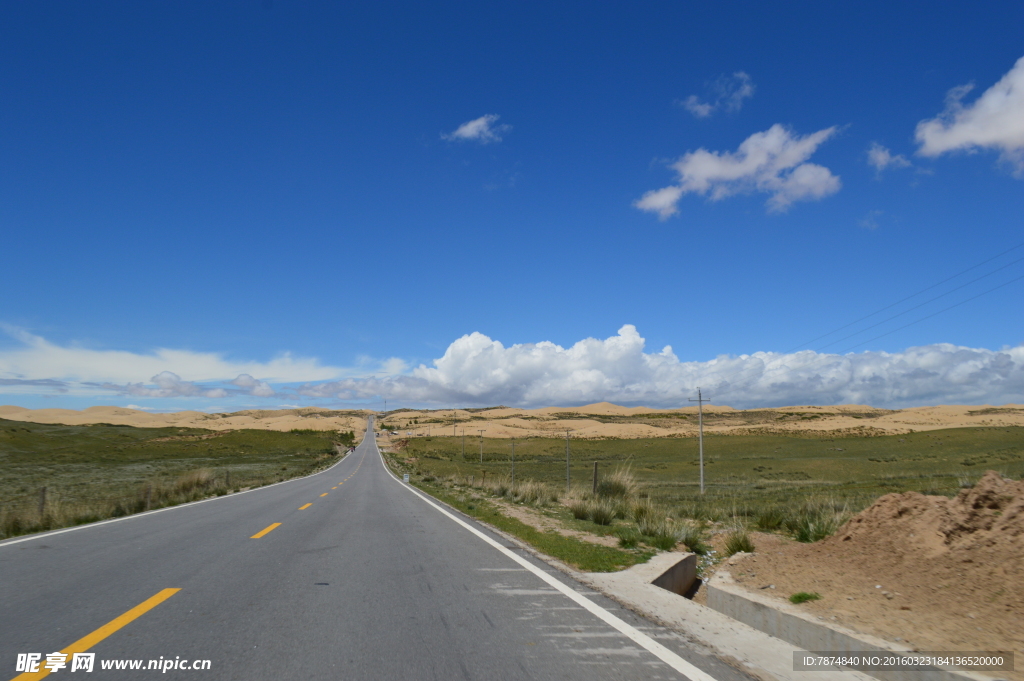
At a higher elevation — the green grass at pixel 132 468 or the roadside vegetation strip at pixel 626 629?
the roadside vegetation strip at pixel 626 629

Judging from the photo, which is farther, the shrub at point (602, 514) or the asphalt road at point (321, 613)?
the shrub at point (602, 514)

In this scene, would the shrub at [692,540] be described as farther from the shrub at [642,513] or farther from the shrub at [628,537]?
the shrub at [642,513]

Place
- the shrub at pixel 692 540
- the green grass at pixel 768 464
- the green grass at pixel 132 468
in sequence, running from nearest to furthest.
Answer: the shrub at pixel 692 540
the green grass at pixel 132 468
the green grass at pixel 768 464

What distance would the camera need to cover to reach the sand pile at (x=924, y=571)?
507 cm

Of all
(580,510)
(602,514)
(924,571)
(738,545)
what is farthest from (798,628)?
(580,510)

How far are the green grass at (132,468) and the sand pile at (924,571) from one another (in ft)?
50.1

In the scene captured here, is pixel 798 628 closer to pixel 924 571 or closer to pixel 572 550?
pixel 924 571

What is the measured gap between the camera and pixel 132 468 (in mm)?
50562

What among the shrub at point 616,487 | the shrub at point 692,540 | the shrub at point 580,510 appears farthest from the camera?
the shrub at point 616,487

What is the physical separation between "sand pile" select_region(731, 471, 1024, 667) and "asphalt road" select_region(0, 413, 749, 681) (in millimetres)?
2005

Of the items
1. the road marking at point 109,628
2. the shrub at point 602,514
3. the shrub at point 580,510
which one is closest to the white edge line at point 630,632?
the road marking at point 109,628

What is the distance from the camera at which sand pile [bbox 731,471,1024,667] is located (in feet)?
16.6

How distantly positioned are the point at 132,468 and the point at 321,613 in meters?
54.5

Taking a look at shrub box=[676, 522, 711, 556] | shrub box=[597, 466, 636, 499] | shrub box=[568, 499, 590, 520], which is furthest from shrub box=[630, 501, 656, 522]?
shrub box=[597, 466, 636, 499]
